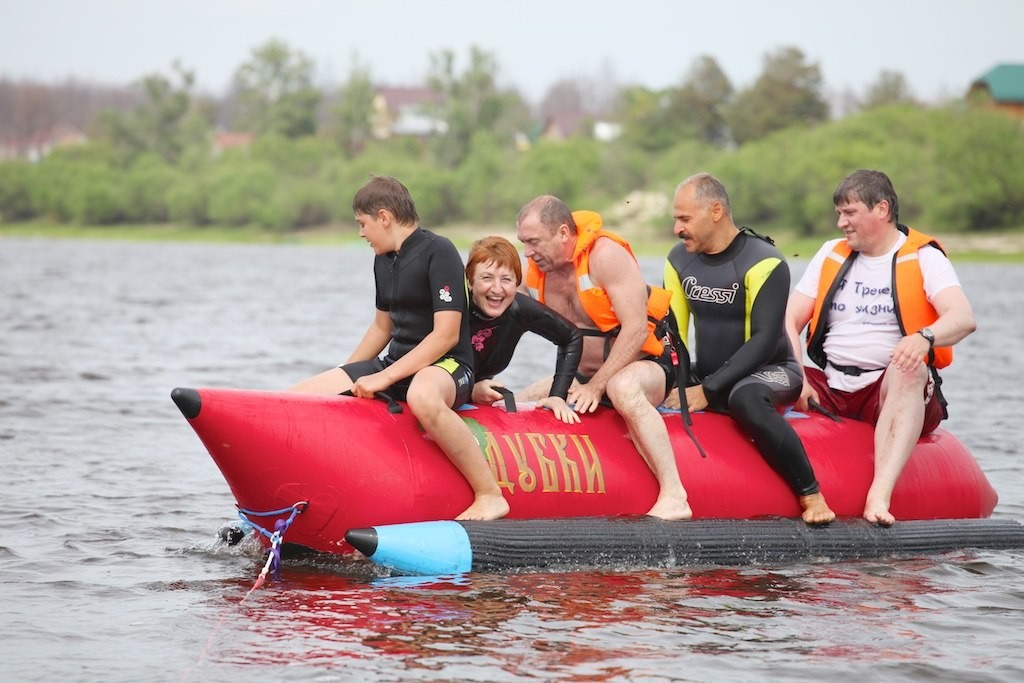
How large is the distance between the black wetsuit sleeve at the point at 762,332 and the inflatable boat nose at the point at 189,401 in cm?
273

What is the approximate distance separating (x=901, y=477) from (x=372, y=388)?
3005 millimetres

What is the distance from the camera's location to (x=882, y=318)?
7.46 meters

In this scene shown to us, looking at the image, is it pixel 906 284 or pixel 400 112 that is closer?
pixel 906 284

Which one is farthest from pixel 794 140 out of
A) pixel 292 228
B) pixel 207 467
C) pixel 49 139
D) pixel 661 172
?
pixel 49 139

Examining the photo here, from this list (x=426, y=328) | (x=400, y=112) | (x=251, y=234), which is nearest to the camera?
(x=426, y=328)

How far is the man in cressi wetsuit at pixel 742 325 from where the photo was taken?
23.7 ft

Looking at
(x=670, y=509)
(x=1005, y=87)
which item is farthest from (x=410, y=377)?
(x=1005, y=87)

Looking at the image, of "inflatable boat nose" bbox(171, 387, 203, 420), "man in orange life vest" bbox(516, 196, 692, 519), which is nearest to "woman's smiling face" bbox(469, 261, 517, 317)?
"man in orange life vest" bbox(516, 196, 692, 519)

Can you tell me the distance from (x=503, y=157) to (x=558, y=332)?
6336 cm

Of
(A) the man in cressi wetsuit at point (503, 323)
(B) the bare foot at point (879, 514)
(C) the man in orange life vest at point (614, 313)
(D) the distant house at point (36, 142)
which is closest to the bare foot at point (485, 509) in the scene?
(A) the man in cressi wetsuit at point (503, 323)

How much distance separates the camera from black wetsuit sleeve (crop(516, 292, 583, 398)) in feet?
23.1

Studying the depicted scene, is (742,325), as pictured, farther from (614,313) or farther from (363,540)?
(363,540)

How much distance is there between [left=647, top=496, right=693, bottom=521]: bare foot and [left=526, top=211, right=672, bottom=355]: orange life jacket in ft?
2.53

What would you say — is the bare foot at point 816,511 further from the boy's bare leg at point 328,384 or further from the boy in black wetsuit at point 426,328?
the boy's bare leg at point 328,384
